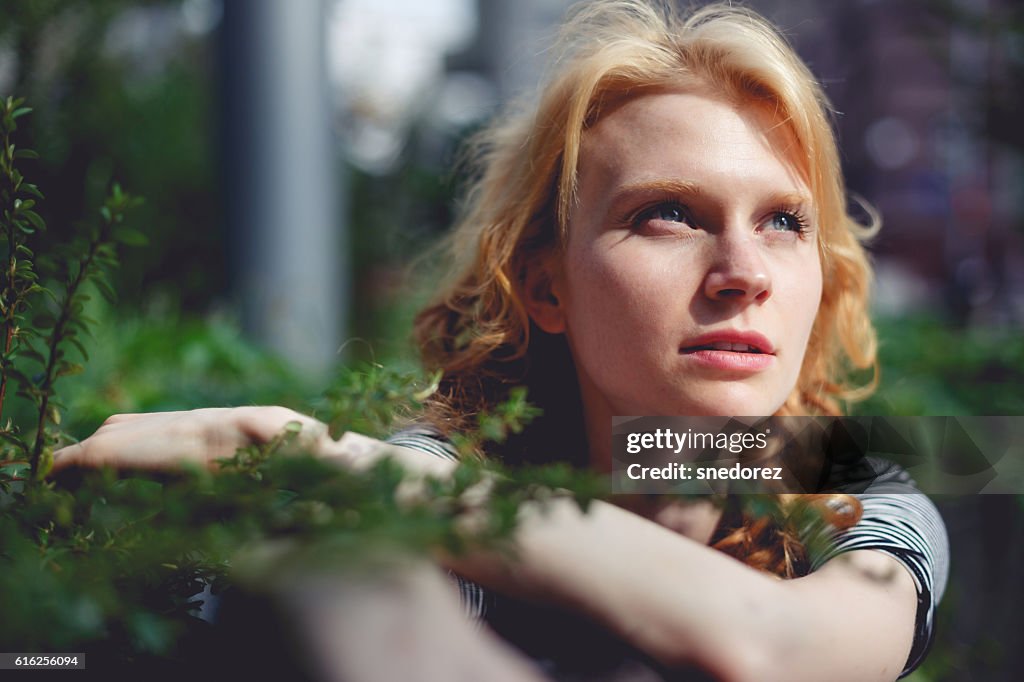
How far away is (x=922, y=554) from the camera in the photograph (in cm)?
129

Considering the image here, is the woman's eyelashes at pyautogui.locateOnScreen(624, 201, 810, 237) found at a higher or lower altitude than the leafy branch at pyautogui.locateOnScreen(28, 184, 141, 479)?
higher

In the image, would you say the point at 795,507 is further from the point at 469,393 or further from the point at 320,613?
the point at 469,393

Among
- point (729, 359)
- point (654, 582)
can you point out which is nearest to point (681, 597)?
point (654, 582)

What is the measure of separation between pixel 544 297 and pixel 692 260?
38 centimetres

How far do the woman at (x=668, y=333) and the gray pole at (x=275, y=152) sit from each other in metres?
2.78

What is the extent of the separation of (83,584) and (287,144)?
159 inches

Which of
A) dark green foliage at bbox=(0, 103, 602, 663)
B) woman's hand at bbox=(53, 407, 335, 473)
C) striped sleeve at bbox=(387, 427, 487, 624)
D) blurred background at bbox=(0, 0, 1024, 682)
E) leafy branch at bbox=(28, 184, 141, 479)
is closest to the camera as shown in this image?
dark green foliage at bbox=(0, 103, 602, 663)

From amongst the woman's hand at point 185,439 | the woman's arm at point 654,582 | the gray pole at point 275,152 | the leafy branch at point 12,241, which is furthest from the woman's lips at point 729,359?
the gray pole at point 275,152

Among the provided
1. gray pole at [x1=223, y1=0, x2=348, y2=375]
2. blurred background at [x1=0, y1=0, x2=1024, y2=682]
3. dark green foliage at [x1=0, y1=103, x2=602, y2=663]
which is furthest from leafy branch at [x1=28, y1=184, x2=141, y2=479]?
gray pole at [x1=223, y1=0, x2=348, y2=375]

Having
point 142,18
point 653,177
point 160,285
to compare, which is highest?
point 142,18

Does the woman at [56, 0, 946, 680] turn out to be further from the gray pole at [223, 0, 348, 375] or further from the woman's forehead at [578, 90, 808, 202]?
Answer: the gray pole at [223, 0, 348, 375]

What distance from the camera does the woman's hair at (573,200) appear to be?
1.52 metres

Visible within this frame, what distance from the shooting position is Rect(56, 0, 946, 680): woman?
103cm

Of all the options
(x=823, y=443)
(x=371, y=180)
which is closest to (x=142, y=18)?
(x=371, y=180)
